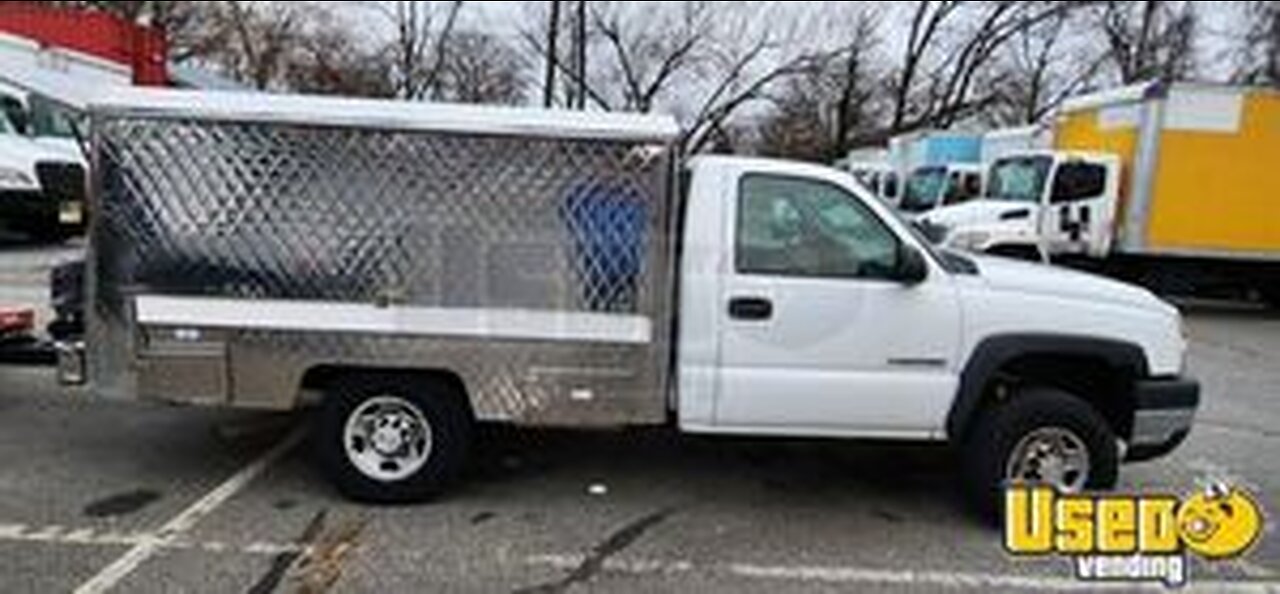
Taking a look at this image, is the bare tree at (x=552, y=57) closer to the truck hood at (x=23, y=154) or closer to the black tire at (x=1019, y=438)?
the truck hood at (x=23, y=154)

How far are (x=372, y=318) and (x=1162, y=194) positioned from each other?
48.8 ft

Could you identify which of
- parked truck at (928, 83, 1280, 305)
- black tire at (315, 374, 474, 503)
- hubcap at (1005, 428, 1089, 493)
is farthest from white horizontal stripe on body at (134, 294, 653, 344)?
parked truck at (928, 83, 1280, 305)

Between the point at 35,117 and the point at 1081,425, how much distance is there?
57.3 ft

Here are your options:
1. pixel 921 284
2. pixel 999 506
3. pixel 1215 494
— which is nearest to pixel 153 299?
pixel 921 284

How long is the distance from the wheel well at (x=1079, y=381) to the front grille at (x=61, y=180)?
9408 millimetres

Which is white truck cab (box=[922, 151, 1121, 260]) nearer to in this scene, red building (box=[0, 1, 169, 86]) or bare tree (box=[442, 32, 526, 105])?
red building (box=[0, 1, 169, 86])

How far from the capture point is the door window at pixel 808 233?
6.74 meters

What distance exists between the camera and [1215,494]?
6777mm

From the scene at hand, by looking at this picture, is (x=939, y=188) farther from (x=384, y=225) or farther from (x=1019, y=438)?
(x=384, y=225)

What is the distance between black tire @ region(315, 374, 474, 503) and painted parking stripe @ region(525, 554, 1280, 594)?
89 centimetres

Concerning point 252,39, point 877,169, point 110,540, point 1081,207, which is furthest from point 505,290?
point 252,39

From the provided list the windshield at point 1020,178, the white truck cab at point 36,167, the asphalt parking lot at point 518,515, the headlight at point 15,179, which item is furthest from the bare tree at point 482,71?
the asphalt parking lot at point 518,515

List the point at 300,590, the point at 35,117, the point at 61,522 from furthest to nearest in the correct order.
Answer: the point at 35,117
the point at 61,522
the point at 300,590

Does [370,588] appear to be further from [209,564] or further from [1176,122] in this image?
[1176,122]
